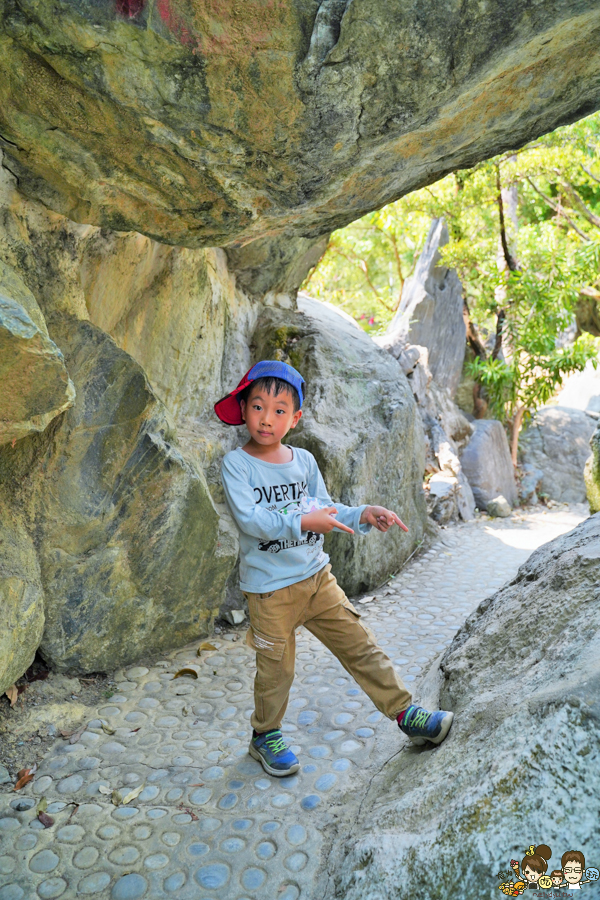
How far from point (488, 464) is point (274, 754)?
7.40 metres

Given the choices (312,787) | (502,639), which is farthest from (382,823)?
(502,639)

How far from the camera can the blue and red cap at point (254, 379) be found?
103 inches

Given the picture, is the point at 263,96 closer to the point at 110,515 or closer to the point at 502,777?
the point at 110,515

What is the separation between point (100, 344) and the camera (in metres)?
3.11

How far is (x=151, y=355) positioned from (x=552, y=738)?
315 centimetres

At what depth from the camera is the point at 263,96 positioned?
7.32 ft

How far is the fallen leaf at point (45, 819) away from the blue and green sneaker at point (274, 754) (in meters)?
0.78

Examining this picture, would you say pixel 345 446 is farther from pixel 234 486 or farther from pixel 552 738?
pixel 552 738

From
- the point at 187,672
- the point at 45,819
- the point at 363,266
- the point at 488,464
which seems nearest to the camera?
the point at 45,819

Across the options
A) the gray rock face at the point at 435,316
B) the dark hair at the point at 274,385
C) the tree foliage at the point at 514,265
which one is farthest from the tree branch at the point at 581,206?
the dark hair at the point at 274,385

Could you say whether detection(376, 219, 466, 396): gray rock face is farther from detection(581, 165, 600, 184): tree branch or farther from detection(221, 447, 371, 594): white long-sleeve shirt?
detection(221, 447, 371, 594): white long-sleeve shirt

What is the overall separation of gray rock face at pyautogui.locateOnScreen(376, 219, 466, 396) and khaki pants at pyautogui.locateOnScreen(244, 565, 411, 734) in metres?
7.49

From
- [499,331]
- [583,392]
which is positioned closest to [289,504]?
[499,331]

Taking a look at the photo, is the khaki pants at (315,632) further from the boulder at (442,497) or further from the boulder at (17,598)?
the boulder at (442,497)
